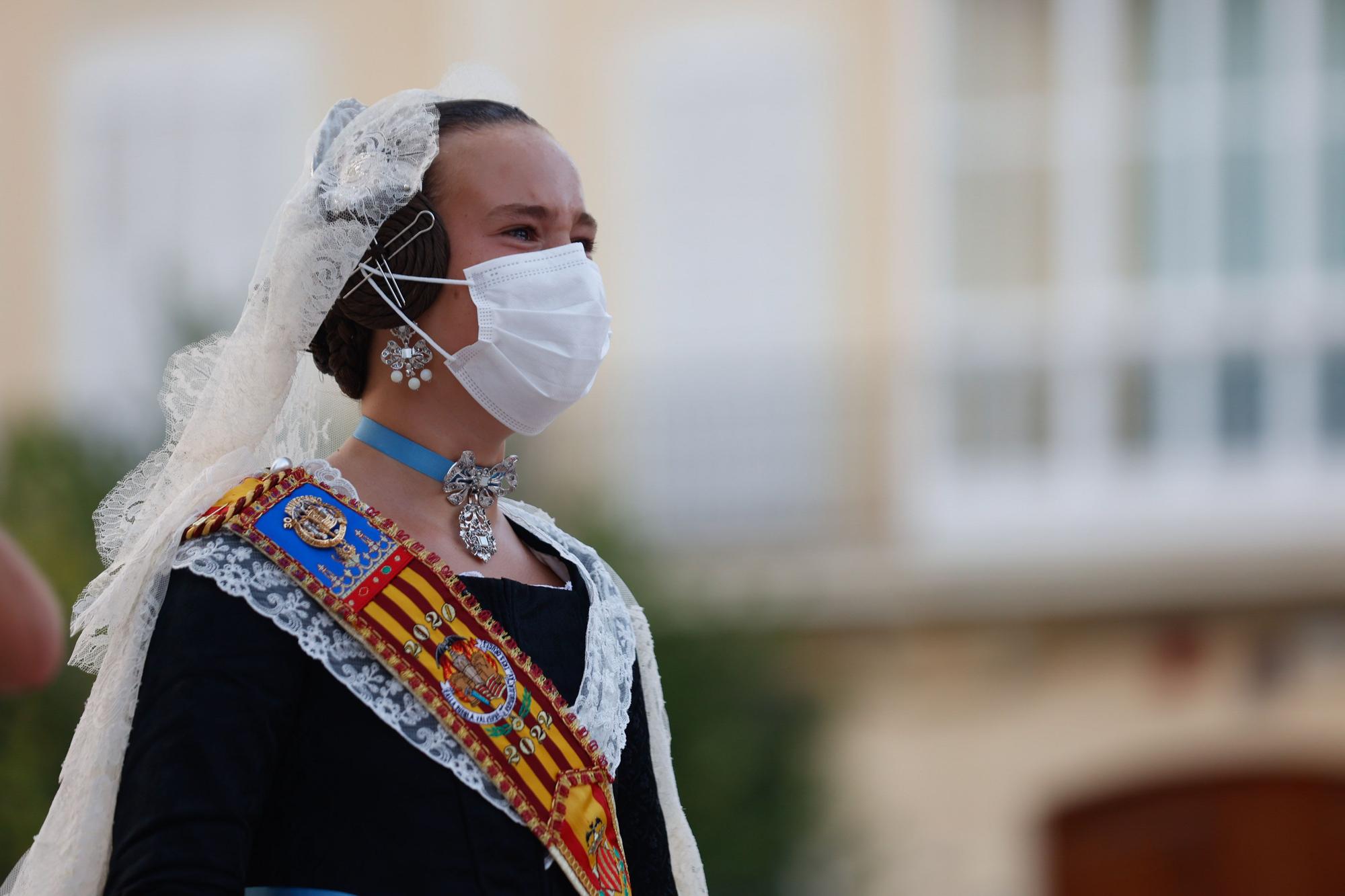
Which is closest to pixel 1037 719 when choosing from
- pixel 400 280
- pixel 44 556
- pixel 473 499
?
pixel 44 556

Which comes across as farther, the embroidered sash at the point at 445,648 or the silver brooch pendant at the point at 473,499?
the silver brooch pendant at the point at 473,499

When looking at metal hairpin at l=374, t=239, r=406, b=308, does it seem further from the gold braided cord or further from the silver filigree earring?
the gold braided cord

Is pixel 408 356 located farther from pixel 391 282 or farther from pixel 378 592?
pixel 378 592

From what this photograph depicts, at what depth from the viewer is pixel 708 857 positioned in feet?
22.0

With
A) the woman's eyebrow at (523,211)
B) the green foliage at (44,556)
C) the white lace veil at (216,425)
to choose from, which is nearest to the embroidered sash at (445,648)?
the white lace veil at (216,425)

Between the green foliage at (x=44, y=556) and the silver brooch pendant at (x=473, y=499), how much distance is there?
2.68m

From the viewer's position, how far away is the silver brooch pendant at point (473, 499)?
89.4 inches

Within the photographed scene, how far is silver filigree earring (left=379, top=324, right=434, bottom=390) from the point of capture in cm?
225

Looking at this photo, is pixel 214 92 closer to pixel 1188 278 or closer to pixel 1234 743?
pixel 1188 278

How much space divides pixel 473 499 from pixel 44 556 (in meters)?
3.75

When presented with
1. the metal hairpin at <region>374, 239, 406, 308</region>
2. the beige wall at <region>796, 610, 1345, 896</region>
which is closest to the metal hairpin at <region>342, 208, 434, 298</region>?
the metal hairpin at <region>374, 239, 406, 308</region>

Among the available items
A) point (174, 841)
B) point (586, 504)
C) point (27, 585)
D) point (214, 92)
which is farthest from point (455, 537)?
point (214, 92)

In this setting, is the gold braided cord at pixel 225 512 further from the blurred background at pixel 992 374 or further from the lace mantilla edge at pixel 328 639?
the blurred background at pixel 992 374

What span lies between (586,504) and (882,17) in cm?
451
